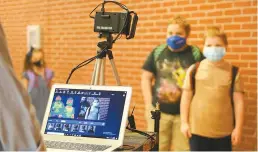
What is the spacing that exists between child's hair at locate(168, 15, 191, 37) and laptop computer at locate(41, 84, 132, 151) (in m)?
1.40

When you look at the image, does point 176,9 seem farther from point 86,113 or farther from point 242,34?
point 86,113

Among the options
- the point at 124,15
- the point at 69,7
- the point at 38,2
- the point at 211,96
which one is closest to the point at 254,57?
the point at 211,96

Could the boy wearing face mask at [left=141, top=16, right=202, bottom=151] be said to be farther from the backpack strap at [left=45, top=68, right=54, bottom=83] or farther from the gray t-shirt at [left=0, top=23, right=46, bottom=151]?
the gray t-shirt at [left=0, top=23, right=46, bottom=151]

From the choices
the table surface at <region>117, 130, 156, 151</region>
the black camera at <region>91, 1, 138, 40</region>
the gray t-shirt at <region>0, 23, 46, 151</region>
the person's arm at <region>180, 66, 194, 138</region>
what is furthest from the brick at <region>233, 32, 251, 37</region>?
the gray t-shirt at <region>0, 23, 46, 151</region>

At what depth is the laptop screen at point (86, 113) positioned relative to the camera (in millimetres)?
1325

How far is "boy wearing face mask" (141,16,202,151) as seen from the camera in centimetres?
262

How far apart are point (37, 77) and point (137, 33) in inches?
35.8

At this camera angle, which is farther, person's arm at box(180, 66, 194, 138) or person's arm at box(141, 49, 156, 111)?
person's arm at box(141, 49, 156, 111)

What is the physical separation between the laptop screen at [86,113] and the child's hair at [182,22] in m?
1.42

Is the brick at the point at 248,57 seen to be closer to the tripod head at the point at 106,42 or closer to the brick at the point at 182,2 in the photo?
the brick at the point at 182,2

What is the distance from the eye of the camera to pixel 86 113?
4.49 feet

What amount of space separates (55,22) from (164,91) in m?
1.37

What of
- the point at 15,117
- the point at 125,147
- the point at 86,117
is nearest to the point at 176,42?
the point at 86,117

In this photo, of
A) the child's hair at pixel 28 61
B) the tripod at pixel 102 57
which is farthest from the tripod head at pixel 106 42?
the child's hair at pixel 28 61
